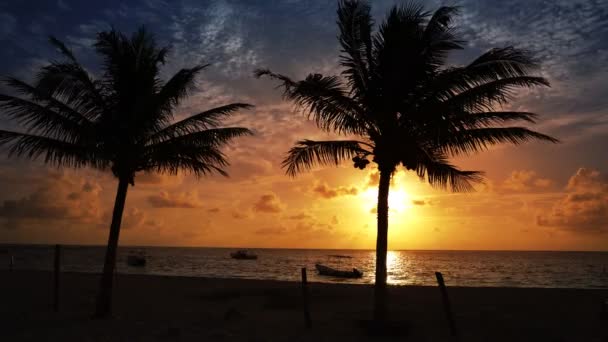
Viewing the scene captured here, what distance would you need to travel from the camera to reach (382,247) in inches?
465

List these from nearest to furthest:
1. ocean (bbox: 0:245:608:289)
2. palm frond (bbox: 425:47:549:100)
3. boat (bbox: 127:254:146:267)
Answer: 1. palm frond (bbox: 425:47:549:100)
2. ocean (bbox: 0:245:608:289)
3. boat (bbox: 127:254:146:267)

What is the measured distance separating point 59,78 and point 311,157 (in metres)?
8.07

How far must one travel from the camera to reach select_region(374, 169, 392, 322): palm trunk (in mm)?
11719

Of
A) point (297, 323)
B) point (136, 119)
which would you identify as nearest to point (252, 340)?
point (297, 323)

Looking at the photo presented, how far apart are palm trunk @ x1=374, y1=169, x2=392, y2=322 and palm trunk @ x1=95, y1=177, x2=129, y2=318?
840cm

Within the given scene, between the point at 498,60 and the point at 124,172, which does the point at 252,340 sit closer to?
the point at 124,172

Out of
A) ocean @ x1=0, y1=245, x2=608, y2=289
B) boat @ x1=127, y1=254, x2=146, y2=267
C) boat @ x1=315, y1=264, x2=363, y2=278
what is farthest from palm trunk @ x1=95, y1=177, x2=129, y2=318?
boat @ x1=127, y1=254, x2=146, y2=267

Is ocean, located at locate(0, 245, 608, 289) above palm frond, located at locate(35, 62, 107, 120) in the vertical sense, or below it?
below

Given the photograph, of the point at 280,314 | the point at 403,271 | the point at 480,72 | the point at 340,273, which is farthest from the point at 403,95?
the point at 403,271

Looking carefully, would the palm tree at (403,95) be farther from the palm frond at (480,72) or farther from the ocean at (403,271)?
the ocean at (403,271)

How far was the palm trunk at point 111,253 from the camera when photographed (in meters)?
13.8

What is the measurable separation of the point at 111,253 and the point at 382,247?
8.85 meters

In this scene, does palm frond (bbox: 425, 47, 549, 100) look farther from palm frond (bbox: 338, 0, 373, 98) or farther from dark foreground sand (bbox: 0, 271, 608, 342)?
dark foreground sand (bbox: 0, 271, 608, 342)

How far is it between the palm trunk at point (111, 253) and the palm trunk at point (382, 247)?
331 inches
